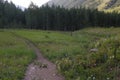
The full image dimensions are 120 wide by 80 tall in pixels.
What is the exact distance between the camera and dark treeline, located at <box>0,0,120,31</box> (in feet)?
458

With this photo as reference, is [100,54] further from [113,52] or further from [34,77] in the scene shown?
[34,77]

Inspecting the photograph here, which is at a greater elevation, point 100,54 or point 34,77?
point 100,54

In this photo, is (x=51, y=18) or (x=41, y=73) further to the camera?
(x=51, y=18)

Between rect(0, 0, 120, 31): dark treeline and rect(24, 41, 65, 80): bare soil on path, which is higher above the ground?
rect(0, 0, 120, 31): dark treeline

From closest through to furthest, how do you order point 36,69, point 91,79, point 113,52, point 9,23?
point 91,79 < point 113,52 < point 36,69 < point 9,23

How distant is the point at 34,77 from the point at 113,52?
782cm

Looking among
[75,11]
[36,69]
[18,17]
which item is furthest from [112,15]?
[36,69]

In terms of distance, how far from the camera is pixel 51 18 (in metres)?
143

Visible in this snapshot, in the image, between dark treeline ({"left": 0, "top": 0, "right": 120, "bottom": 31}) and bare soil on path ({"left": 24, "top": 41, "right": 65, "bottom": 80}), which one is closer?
bare soil on path ({"left": 24, "top": 41, "right": 65, "bottom": 80})

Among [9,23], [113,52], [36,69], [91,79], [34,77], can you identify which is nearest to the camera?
[91,79]

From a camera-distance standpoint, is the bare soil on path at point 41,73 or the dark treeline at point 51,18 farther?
the dark treeline at point 51,18

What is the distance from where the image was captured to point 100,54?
2586 cm

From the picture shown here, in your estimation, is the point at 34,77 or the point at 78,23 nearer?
the point at 34,77

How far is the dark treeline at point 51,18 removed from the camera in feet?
458
